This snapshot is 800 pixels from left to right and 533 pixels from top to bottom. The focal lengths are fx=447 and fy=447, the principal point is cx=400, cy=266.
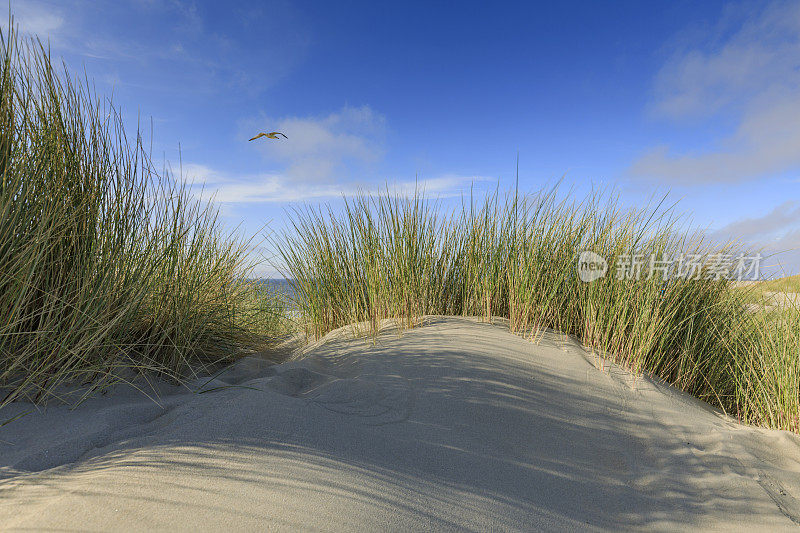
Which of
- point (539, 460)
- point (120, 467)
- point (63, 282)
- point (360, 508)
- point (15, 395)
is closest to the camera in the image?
point (360, 508)

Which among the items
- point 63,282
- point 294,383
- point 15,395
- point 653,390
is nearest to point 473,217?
point 653,390

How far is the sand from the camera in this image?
4.41 feet

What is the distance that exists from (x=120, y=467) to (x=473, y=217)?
3.31 metres

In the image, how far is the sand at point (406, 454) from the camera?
134 centimetres

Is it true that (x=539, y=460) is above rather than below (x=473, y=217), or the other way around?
below

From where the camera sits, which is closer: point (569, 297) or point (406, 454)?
point (406, 454)

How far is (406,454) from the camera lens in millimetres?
1822

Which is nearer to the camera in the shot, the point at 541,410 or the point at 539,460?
the point at 539,460

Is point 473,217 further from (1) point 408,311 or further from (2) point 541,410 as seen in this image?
(2) point 541,410

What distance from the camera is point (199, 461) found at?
1536 mm

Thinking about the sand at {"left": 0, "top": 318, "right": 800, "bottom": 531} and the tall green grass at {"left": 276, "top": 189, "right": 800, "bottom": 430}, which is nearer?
the sand at {"left": 0, "top": 318, "right": 800, "bottom": 531}

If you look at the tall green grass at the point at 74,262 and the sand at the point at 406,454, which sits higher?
the tall green grass at the point at 74,262

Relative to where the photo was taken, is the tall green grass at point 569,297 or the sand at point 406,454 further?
the tall green grass at point 569,297

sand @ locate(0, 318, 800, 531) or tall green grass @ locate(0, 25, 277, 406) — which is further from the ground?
tall green grass @ locate(0, 25, 277, 406)
